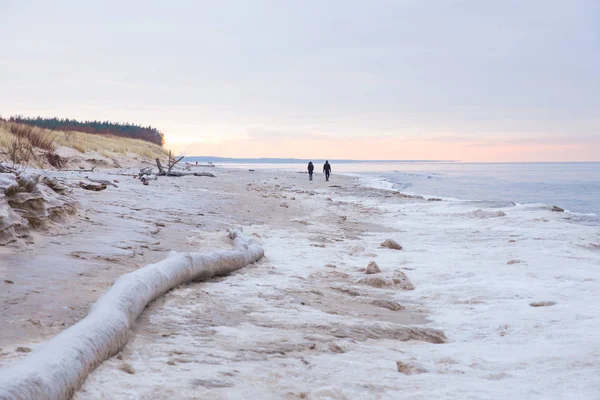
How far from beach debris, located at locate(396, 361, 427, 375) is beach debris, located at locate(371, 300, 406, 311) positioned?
148 centimetres

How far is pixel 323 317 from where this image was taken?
12.2 ft

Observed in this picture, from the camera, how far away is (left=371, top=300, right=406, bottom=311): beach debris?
4.33 m

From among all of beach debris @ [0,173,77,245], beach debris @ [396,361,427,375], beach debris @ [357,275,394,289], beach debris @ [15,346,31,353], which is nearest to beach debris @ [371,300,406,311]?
beach debris @ [357,275,394,289]

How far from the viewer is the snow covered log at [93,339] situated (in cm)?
198

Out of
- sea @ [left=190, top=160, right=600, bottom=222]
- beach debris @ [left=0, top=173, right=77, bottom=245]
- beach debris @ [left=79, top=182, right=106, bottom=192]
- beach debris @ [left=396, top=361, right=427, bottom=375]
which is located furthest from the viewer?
sea @ [left=190, top=160, right=600, bottom=222]

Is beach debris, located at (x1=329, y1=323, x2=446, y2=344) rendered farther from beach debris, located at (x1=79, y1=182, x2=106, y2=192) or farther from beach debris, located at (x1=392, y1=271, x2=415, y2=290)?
beach debris, located at (x1=79, y1=182, x2=106, y2=192)

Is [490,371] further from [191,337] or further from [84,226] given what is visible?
[84,226]

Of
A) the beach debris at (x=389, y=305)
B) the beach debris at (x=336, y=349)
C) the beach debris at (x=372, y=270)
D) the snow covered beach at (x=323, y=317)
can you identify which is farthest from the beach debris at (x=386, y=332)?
the beach debris at (x=372, y=270)

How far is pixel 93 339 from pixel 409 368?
166cm

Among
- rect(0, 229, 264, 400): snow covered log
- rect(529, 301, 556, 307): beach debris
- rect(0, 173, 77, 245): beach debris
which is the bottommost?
rect(529, 301, 556, 307): beach debris

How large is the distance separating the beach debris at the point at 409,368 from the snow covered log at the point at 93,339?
1518 millimetres

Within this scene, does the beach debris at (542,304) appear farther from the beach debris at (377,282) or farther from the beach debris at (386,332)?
the beach debris at (377,282)

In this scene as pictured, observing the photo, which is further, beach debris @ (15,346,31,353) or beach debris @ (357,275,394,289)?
beach debris @ (357,275,394,289)

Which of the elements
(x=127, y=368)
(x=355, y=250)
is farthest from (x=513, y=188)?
(x=127, y=368)
